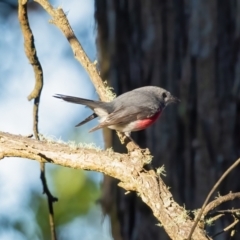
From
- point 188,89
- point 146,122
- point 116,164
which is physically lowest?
point 116,164

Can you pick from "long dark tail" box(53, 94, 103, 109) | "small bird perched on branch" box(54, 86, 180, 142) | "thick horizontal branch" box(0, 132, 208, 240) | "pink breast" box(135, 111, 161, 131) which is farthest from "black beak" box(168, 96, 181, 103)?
"thick horizontal branch" box(0, 132, 208, 240)

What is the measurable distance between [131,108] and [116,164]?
145 centimetres

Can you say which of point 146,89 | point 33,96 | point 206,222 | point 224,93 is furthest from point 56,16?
point 206,222

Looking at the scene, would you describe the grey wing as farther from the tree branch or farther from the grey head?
the tree branch

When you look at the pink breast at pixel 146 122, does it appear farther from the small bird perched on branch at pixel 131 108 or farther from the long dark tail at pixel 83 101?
the long dark tail at pixel 83 101

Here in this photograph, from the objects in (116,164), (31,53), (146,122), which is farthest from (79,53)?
(116,164)

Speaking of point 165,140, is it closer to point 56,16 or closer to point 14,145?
point 56,16

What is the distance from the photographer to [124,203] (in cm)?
408

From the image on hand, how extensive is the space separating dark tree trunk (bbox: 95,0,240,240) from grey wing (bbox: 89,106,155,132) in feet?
0.47

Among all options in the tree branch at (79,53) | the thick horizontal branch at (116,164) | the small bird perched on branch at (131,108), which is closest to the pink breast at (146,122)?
the small bird perched on branch at (131,108)

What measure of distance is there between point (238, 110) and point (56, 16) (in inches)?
48.0

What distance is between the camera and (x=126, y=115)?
12.3 feet

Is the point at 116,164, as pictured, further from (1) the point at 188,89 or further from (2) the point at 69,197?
(2) the point at 69,197

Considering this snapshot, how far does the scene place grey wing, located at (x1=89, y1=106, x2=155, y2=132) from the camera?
3576 millimetres
